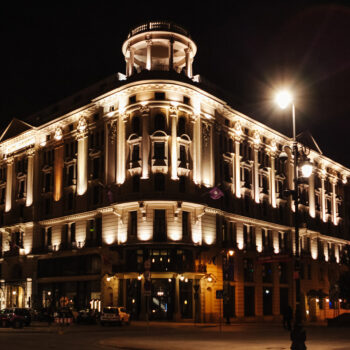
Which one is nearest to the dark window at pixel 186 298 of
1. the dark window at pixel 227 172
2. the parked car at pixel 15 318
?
the dark window at pixel 227 172

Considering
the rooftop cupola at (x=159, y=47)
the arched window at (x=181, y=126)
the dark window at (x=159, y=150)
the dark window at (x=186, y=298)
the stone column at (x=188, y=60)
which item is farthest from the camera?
the stone column at (x=188, y=60)

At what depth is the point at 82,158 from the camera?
61.2 m

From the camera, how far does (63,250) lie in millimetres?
60938

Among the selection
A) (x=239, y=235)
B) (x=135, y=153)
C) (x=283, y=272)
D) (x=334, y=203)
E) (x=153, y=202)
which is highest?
(x=135, y=153)

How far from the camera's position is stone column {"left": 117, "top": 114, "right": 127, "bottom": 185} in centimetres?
5484

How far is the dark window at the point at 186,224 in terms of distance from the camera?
175 feet

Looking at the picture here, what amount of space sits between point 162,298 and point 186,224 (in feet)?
24.2

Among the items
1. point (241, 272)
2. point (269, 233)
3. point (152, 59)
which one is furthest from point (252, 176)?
point (152, 59)

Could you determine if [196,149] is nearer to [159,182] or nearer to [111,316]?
[159,182]

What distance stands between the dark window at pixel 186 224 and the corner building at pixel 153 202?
0.32ft

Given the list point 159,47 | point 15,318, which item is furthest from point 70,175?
point 15,318

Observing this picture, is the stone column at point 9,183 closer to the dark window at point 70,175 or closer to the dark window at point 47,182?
the dark window at point 47,182

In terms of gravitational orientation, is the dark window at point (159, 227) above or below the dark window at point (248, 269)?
above

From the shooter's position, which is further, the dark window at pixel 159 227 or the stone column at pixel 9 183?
the stone column at pixel 9 183
